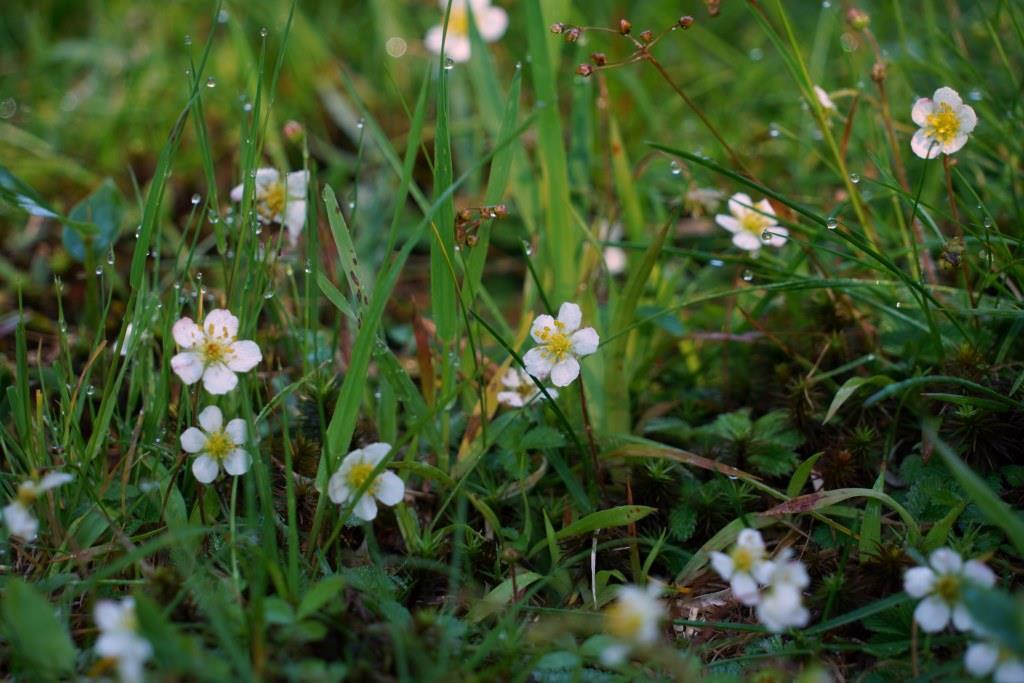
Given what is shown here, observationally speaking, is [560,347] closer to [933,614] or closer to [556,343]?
[556,343]

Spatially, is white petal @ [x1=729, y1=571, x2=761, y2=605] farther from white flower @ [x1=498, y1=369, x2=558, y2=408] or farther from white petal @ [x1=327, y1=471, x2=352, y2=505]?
white petal @ [x1=327, y1=471, x2=352, y2=505]

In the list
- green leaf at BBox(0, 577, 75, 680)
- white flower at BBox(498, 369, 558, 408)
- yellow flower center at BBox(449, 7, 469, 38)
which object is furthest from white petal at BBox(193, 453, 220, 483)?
yellow flower center at BBox(449, 7, 469, 38)

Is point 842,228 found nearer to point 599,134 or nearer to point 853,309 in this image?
point 853,309

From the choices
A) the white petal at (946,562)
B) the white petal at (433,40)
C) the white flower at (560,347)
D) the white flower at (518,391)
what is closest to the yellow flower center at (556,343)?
the white flower at (560,347)

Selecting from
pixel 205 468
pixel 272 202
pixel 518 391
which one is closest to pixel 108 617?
pixel 205 468

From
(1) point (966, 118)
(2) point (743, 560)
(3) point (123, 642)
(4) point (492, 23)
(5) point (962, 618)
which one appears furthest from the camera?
(4) point (492, 23)

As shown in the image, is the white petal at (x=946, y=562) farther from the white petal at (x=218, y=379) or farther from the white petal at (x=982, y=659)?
the white petal at (x=218, y=379)

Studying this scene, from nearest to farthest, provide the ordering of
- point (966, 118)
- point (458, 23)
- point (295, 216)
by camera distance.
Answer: point (966, 118), point (295, 216), point (458, 23)
